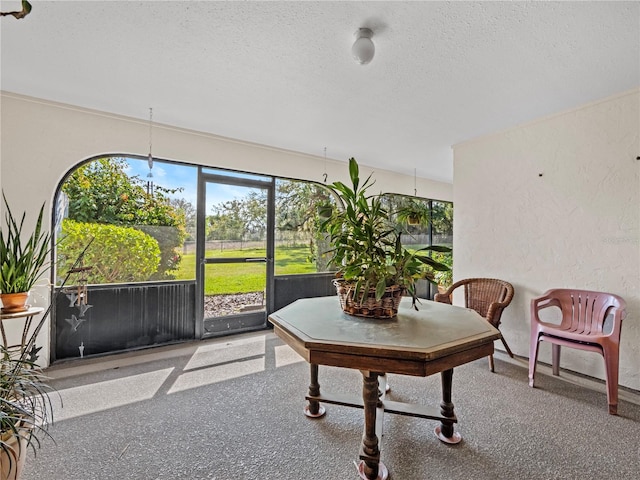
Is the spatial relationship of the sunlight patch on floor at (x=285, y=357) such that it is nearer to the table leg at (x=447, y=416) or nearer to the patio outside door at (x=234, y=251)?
the patio outside door at (x=234, y=251)

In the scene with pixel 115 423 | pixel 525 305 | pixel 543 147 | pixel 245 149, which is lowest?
pixel 115 423

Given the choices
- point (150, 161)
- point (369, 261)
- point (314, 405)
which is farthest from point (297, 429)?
point (150, 161)

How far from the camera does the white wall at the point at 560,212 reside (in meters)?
2.50

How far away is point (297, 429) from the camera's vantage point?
1.90m

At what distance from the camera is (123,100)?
107 inches

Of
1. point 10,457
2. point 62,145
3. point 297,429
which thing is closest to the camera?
point 10,457

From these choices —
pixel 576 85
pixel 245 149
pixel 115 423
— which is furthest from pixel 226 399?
pixel 576 85

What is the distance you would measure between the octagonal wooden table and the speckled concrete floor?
0.14m

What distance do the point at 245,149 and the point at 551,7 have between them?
3.13 m

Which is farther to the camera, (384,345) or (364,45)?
(364,45)

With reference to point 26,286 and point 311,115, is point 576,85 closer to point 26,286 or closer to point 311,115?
point 311,115

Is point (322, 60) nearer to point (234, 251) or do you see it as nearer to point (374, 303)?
point (374, 303)

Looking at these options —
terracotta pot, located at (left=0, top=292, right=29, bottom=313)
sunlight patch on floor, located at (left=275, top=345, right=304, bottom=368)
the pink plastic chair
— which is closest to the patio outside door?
sunlight patch on floor, located at (left=275, top=345, right=304, bottom=368)

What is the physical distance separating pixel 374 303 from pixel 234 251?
2.63 m
